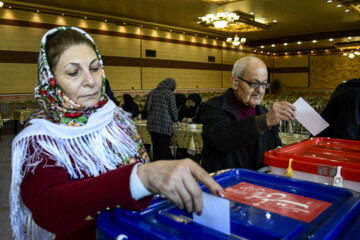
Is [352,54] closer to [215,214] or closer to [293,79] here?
[293,79]

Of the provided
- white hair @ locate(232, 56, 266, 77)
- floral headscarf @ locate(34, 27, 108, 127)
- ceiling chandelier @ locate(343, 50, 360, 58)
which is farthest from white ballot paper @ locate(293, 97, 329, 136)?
ceiling chandelier @ locate(343, 50, 360, 58)

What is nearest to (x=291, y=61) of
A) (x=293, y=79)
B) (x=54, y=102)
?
(x=293, y=79)

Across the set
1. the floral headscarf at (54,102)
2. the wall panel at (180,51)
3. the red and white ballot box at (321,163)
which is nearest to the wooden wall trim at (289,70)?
the wall panel at (180,51)

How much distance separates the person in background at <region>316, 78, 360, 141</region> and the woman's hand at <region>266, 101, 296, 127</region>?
899mm

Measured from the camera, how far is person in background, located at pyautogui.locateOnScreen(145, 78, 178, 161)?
4.82 meters

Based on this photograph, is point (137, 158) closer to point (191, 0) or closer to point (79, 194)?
point (79, 194)

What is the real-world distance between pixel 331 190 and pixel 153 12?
1198 centimetres

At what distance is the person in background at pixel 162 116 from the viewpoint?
482 centimetres

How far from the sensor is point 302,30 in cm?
1628

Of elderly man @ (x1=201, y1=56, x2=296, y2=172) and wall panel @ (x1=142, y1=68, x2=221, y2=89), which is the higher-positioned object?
wall panel @ (x1=142, y1=68, x2=221, y2=89)

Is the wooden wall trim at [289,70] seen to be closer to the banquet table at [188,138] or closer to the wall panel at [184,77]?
the wall panel at [184,77]

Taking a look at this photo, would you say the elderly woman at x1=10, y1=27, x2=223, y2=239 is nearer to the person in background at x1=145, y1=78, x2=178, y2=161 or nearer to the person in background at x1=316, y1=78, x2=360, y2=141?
the person in background at x1=316, y1=78, x2=360, y2=141

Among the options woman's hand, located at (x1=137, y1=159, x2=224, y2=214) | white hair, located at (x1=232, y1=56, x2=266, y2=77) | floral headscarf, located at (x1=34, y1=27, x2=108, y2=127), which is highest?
white hair, located at (x1=232, y1=56, x2=266, y2=77)

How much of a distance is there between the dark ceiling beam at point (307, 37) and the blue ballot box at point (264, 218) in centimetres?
1770
